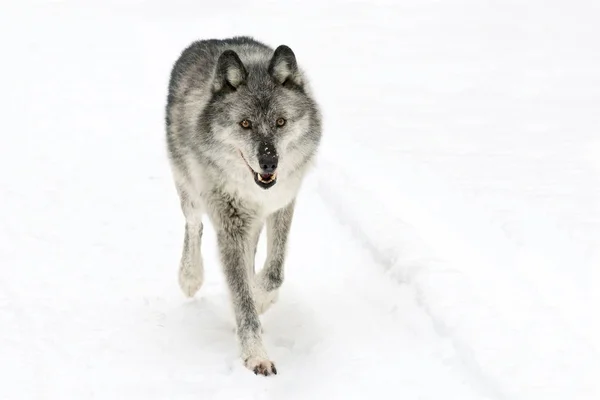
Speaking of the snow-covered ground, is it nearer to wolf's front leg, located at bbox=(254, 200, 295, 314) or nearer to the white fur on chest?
wolf's front leg, located at bbox=(254, 200, 295, 314)

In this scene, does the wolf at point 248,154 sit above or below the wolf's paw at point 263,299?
above

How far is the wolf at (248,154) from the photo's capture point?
5.25 meters

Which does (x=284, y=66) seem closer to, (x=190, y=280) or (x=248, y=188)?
(x=248, y=188)

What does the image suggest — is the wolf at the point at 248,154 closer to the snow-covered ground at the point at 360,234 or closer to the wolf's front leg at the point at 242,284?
the wolf's front leg at the point at 242,284

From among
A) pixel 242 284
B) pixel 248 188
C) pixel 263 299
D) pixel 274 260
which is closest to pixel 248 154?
pixel 248 188

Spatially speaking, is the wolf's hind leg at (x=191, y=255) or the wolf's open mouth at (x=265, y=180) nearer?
the wolf's open mouth at (x=265, y=180)

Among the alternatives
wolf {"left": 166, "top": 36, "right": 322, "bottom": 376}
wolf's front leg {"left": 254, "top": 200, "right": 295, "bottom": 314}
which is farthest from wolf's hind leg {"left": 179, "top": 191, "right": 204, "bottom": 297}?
wolf's front leg {"left": 254, "top": 200, "right": 295, "bottom": 314}

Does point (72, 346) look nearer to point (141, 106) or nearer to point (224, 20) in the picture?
point (141, 106)

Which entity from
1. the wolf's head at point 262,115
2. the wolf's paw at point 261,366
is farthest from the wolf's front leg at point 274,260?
the wolf's paw at point 261,366

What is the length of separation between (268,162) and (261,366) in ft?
4.16

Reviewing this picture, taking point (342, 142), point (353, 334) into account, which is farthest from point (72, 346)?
point (342, 142)

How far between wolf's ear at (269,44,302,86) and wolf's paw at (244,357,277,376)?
1.79m

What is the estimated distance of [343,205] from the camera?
309 inches

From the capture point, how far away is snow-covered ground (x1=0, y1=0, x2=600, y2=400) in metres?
5.02
